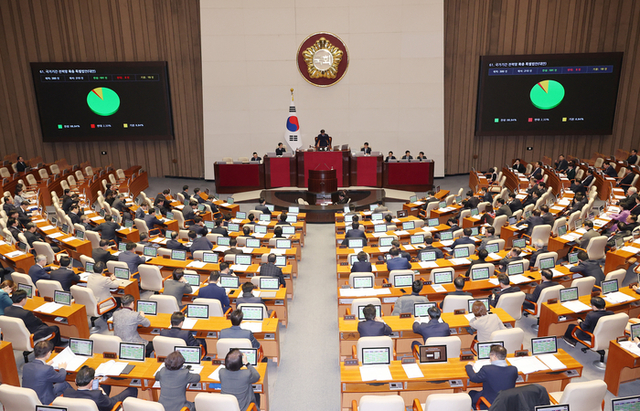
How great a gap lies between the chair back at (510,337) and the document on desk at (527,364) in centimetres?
24

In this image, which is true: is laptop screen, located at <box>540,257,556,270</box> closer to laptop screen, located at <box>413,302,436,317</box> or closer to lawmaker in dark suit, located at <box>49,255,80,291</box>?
laptop screen, located at <box>413,302,436,317</box>

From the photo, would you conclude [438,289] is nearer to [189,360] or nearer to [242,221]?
[189,360]

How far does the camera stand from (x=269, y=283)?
8.45 m

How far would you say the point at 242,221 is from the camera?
43.4ft

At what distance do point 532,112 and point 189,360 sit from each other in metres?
19.6

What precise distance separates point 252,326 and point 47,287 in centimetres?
390

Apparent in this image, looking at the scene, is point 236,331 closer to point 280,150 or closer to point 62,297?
point 62,297

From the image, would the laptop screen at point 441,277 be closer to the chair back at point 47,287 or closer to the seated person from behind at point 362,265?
the seated person from behind at point 362,265

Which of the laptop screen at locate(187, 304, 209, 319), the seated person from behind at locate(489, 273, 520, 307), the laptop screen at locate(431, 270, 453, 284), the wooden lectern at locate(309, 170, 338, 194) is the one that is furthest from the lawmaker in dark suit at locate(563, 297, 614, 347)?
the wooden lectern at locate(309, 170, 338, 194)

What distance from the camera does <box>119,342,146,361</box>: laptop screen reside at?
242 inches

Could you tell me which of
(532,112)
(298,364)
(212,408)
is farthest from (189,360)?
(532,112)

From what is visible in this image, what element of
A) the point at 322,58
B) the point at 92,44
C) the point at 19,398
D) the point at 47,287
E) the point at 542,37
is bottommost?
the point at 19,398

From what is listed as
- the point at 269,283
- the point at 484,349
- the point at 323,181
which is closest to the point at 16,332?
the point at 269,283

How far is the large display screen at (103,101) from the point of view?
20.7 meters
